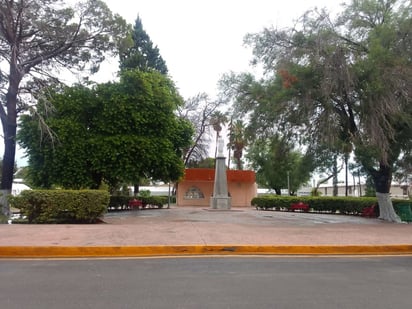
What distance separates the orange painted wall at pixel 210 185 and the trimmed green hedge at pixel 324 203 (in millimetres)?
6494

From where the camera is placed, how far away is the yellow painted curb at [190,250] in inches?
368

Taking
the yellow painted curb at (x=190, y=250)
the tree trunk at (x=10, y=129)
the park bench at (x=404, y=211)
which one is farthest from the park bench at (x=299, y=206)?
the yellow painted curb at (x=190, y=250)

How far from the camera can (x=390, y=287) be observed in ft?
22.1

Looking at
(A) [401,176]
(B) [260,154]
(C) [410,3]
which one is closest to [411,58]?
(C) [410,3]

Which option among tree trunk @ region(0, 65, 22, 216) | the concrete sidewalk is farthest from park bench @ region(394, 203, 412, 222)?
tree trunk @ region(0, 65, 22, 216)

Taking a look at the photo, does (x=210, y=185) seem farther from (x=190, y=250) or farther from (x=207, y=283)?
(x=207, y=283)

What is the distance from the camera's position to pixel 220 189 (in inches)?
1378

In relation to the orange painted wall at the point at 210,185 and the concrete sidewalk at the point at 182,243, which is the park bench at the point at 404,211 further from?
the orange painted wall at the point at 210,185

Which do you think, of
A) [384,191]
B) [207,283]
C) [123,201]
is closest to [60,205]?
[207,283]

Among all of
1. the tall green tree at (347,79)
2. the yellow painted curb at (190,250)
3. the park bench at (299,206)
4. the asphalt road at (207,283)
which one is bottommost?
the asphalt road at (207,283)

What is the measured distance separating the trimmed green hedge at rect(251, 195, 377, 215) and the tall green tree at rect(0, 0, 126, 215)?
17.4m

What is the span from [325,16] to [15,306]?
53.7 ft

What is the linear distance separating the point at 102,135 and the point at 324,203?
55.0 feet

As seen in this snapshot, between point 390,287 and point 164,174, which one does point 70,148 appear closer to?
point 164,174
